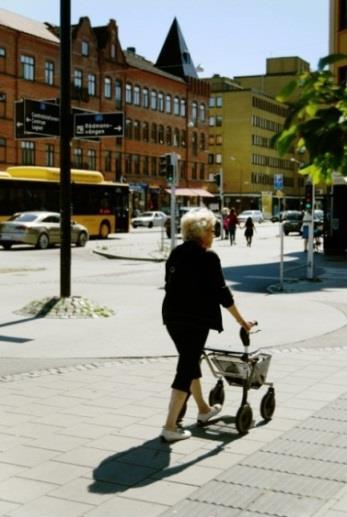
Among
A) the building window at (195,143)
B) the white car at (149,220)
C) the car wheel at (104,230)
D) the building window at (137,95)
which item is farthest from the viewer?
the building window at (195,143)

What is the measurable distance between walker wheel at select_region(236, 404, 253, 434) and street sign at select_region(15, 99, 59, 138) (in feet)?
24.2

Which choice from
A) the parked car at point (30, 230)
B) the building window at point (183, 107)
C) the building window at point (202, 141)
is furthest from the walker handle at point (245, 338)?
the building window at point (202, 141)

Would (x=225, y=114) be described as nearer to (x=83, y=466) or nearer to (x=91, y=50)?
(x=91, y=50)

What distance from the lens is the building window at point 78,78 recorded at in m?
71.2

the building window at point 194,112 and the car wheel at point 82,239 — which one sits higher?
the building window at point 194,112

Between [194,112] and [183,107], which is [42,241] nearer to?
[183,107]

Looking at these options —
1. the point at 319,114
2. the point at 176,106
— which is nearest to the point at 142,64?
the point at 176,106

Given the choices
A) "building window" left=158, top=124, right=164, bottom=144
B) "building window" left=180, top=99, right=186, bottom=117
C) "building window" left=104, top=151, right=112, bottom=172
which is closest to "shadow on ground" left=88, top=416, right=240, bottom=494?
"building window" left=104, top=151, right=112, bottom=172

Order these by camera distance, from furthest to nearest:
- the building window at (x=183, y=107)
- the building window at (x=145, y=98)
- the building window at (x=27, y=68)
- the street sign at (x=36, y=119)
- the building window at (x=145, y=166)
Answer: the building window at (x=183, y=107) < the building window at (x=145, y=98) < the building window at (x=145, y=166) < the building window at (x=27, y=68) < the street sign at (x=36, y=119)

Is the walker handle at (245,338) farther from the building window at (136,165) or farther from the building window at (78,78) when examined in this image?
the building window at (136,165)

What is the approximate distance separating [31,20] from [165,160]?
4981 cm

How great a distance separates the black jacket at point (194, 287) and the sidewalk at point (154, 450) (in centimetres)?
90

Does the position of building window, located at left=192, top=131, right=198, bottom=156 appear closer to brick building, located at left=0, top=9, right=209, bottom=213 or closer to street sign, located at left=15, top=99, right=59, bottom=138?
brick building, located at left=0, top=9, right=209, bottom=213

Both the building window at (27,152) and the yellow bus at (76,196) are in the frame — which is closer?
the yellow bus at (76,196)
